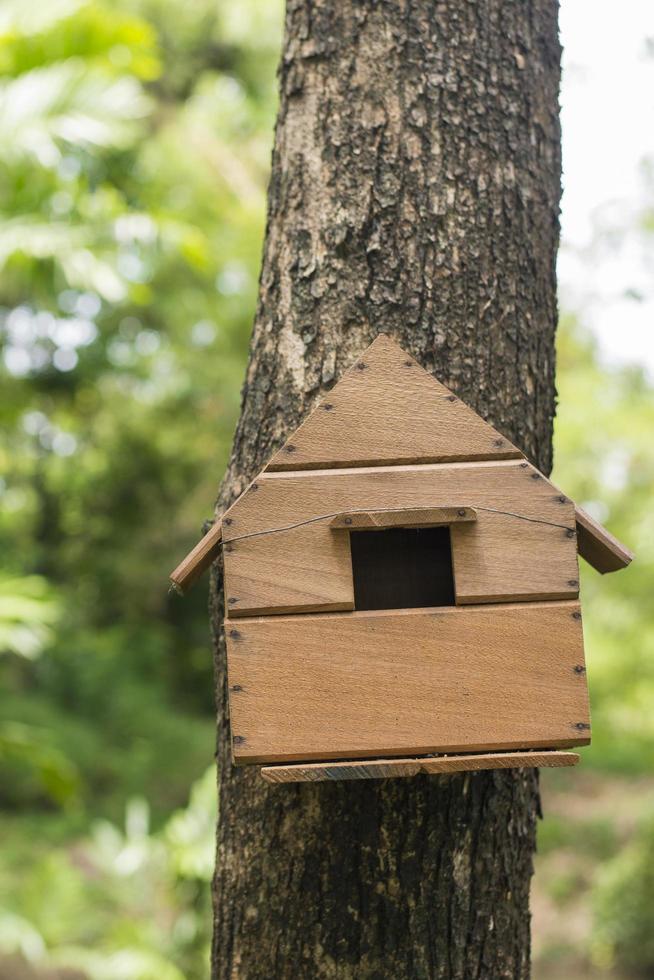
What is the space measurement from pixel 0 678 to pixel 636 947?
5.05 m

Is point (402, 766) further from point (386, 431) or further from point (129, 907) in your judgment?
point (129, 907)

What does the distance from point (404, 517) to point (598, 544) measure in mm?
335

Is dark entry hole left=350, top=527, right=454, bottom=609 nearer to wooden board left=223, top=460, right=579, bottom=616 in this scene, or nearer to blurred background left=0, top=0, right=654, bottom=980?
wooden board left=223, top=460, right=579, bottom=616

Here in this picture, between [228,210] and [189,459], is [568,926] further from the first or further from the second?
[228,210]

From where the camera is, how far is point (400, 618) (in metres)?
1.37

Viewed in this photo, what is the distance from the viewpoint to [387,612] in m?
1.37

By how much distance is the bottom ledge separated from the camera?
1.30 metres

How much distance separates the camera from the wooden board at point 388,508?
136 cm

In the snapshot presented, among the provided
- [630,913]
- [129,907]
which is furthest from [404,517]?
[630,913]

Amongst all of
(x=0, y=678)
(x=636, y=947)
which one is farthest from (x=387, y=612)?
(x=0, y=678)

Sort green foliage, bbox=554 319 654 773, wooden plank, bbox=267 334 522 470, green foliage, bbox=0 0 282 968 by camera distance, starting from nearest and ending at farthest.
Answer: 1. wooden plank, bbox=267 334 522 470
2. green foliage, bbox=0 0 282 968
3. green foliage, bbox=554 319 654 773

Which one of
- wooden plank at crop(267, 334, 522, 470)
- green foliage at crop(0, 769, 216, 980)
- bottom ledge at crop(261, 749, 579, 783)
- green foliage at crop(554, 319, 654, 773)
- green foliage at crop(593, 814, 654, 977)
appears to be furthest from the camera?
green foliage at crop(554, 319, 654, 773)

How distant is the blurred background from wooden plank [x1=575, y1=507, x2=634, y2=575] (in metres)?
3.34

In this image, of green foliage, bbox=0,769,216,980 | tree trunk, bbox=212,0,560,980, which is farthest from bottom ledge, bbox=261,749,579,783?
green foliage, bbox=0,769,216,980
